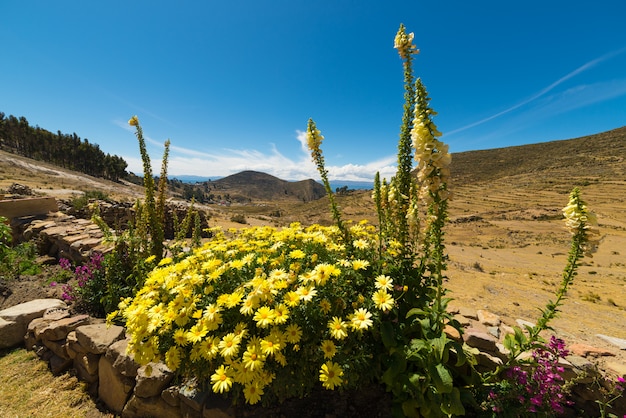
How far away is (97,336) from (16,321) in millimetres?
2030

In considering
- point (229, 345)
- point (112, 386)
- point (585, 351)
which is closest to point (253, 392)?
point (229, 345)

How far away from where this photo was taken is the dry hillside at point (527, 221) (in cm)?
714

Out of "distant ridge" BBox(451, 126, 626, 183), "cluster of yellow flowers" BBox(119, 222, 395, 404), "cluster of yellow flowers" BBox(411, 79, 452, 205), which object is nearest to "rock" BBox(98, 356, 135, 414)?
"cluster of yellow flowers" BBox(119, 222, 395, 404)

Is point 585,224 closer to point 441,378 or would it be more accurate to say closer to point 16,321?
point 441,378

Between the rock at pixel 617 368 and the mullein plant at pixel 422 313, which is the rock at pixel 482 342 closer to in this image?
the mullein plant at pixel 422 313

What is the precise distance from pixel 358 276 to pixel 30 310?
5608mm

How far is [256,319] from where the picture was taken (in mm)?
2119

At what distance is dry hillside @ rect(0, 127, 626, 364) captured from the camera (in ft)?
23.4

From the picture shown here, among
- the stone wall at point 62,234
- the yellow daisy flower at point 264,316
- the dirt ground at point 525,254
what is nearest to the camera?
the yellow daisy flower at point 264,316

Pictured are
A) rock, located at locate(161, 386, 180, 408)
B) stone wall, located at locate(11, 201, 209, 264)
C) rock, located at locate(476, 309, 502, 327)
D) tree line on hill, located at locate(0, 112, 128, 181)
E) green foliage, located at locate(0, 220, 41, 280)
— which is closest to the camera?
rock, located at locate(161, 386, 180, 408)

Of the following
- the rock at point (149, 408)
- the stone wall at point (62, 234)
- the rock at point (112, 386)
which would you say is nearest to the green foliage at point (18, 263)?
the stone wall at point (62, 234)

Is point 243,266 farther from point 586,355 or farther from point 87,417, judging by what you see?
point 586,355

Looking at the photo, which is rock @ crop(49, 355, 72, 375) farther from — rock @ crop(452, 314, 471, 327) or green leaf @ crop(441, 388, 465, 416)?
rock @ crop(452, 314, 471, 327)

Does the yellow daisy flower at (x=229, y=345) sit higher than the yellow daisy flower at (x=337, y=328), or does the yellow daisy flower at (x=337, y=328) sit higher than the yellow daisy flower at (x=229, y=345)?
the yellow daisy flower at (x=337, y=328)
